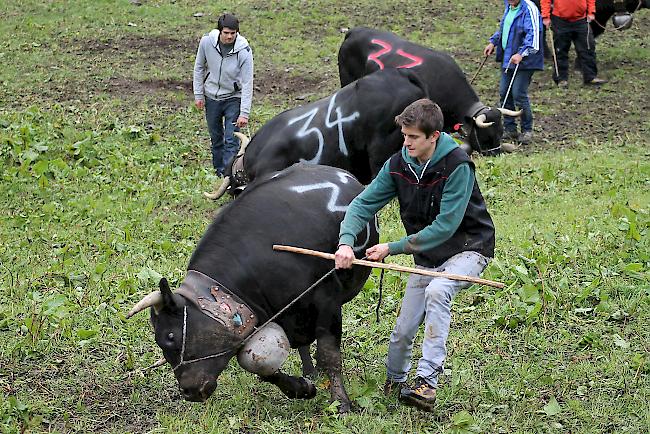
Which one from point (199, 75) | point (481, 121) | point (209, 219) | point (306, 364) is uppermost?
point (306, 364)

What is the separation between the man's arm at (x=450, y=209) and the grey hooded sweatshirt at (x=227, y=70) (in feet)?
18.9

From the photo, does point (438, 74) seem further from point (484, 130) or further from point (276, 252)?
point (276, 252)

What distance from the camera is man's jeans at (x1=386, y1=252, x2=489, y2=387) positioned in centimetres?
531

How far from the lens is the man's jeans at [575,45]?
48.9ft

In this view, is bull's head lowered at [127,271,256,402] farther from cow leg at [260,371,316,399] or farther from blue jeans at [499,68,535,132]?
blue jeans at [499,68,535,132]

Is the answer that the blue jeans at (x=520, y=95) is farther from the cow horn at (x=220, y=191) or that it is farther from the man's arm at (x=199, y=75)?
the cow horn at (x=220, y=191)

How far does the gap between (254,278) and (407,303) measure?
0.94 metres

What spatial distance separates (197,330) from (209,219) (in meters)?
4.55

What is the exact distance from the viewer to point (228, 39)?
1057 centimetres

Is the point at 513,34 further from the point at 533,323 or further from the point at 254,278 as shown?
the point at 254,278

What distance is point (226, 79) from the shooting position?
10797mm

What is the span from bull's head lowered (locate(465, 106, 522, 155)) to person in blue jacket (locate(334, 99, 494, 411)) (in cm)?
587

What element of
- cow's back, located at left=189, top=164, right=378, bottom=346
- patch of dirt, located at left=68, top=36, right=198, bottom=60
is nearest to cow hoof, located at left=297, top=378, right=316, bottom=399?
cow's back, located at left=189, top=164, right=378, bottom=346

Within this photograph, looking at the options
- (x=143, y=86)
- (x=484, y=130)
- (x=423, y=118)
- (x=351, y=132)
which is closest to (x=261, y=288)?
(x=423, y=118)
